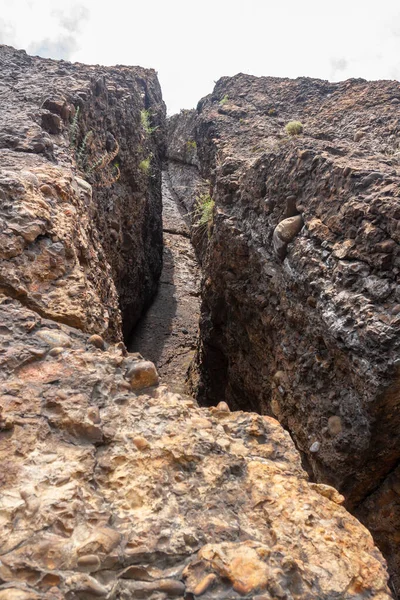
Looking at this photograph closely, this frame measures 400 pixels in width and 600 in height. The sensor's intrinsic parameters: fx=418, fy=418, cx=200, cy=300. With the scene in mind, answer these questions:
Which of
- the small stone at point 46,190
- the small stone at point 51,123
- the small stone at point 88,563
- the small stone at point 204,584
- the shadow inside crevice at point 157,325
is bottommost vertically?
the shadow inside crevice at point 157,325

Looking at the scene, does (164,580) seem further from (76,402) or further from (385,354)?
(385,354)

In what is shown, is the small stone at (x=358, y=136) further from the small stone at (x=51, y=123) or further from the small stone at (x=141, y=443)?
the small stone at (x=141, y=443)

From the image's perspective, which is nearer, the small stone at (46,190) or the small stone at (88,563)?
the small stone at (88,563)

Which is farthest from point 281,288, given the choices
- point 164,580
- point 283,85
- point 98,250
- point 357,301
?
point 283,85

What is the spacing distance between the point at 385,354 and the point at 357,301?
0.42m

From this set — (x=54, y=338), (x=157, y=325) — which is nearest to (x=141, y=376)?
(x=54, y=338)

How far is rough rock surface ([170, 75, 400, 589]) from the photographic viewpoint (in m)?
2.80

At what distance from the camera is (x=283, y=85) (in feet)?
24.0

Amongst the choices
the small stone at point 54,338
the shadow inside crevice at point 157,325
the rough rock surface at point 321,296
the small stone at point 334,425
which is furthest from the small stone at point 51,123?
the shadow inside crevice at point 157,325

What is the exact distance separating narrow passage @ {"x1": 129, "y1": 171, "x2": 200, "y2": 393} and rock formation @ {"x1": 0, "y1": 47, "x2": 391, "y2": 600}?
434cm

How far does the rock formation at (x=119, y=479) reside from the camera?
1.11 meters

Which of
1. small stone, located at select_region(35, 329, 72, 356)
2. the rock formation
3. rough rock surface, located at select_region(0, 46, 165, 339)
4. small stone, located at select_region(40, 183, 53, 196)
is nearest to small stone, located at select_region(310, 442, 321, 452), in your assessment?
the rock formation

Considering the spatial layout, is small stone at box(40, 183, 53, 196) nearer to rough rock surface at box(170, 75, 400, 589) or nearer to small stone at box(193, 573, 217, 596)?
rough rock surface at box(170, 75, 400, 589)

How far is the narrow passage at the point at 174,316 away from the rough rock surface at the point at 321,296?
1311mm
